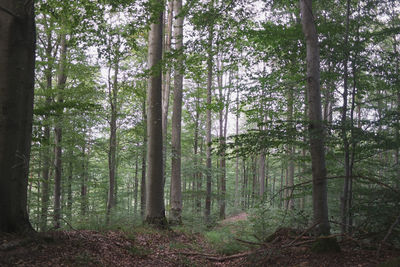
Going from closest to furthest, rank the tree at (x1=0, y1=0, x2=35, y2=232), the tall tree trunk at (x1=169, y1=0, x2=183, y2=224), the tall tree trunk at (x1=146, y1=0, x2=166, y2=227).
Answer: the tree at (x1=0, y1=0, x2=35, y2=232), the tall tree trunk at (x1=146, y1=0, x2=166, y2=227), the tall tree trunk at (x1=169, y1=0, x2=183, y2=224)

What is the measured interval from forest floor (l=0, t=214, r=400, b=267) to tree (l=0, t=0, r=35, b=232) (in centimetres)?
45

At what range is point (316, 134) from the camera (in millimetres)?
5082

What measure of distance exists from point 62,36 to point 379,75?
12468mm

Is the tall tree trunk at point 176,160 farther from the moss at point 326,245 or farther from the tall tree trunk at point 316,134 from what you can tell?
the moss at point 326,245

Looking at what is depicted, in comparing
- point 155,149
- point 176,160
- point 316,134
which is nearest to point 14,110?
point 316,134

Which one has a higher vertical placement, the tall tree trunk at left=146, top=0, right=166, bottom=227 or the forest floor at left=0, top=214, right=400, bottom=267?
the tall tree trunk at left=146, top=0, right=166, bottom=227

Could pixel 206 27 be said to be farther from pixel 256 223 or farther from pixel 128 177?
pixel 128 177

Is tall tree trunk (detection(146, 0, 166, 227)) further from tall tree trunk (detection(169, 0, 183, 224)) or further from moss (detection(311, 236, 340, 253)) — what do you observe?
moss (detection(311, 236, 340, 253))

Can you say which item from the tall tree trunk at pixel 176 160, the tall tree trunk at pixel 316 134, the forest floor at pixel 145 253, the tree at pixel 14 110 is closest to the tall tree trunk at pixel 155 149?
the forest floor at pixel 145 253

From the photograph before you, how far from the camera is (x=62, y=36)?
1266 centimetres

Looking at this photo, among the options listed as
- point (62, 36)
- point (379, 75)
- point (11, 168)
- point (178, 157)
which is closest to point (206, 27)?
point (379, 75)

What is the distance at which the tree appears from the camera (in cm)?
452

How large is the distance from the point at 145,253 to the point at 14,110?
4.20m

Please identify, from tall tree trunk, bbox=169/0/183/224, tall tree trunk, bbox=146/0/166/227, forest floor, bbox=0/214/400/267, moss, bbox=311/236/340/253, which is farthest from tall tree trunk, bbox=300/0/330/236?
tall tree trunk, bbox=169/0/183/224
